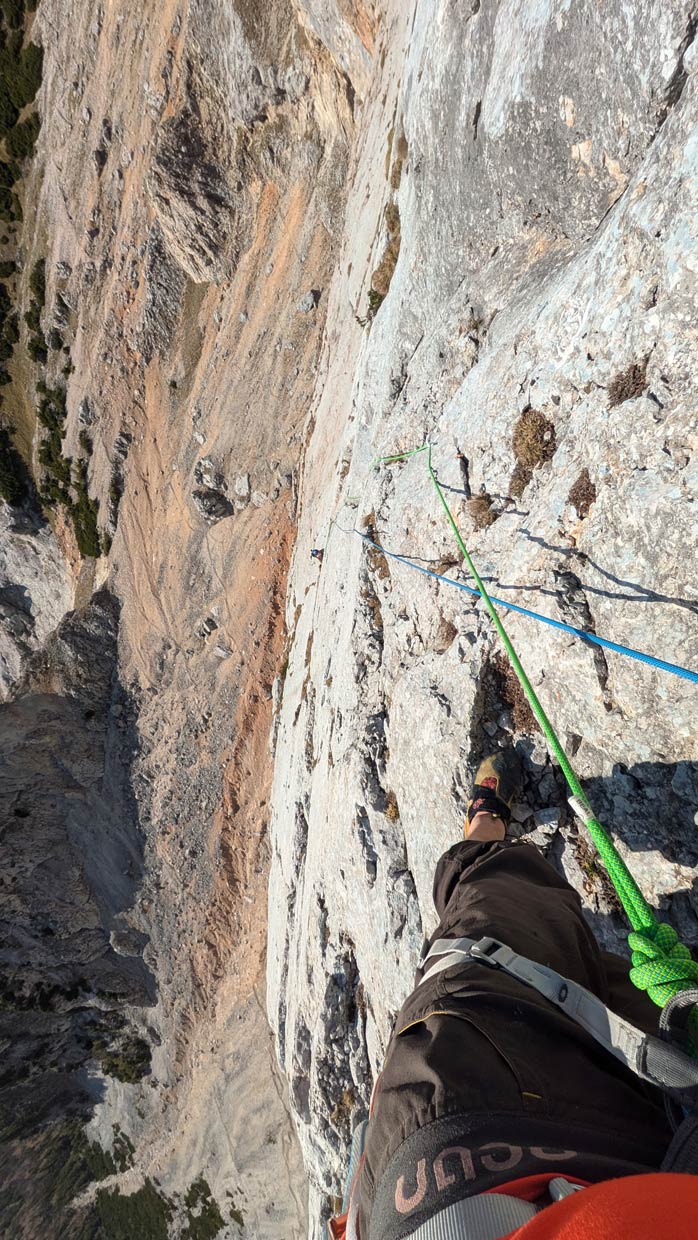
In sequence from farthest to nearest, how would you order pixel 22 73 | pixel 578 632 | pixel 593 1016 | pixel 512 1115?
pixel 22 73
pixel 578 632
pixel 593 1016
pixel 512 1115

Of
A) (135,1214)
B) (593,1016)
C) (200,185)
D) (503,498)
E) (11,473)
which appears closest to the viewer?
(593,1016)

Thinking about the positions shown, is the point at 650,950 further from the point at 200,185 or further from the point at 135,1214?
the point at 135,1214

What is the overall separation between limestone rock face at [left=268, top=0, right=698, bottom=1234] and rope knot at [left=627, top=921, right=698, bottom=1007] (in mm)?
1393

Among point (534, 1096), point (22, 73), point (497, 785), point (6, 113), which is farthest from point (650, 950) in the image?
point (6, 113)

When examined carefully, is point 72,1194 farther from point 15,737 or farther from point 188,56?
point 188,56

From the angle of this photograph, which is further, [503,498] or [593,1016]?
[503,498]

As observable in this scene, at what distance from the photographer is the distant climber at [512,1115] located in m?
1.33

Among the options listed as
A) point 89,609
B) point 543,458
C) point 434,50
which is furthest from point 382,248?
point 89,609

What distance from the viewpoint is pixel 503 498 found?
5879 millimetres

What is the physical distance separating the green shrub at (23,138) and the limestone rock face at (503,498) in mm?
17261

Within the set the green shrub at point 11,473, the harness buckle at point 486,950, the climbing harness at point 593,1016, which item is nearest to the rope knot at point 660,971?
the climbing harness at point 593,1016

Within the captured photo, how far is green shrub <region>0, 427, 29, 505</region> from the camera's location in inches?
903

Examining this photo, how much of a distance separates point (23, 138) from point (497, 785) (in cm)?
2805

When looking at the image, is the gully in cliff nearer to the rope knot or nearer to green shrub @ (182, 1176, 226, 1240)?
the rope knot
